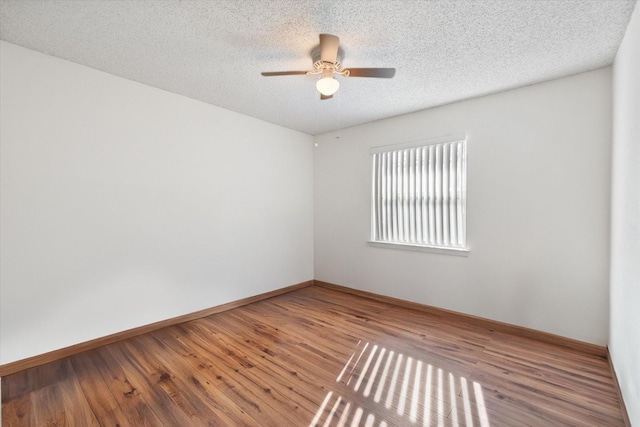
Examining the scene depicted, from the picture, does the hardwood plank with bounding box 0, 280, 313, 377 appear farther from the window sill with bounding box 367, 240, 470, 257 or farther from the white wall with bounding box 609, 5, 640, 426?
the white wall with bounding box 609, 5, 640, 426

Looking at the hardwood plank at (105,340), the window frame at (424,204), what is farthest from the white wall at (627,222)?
the hardwood plank at (105,340)

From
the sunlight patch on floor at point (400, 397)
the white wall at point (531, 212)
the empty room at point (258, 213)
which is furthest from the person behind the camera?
the white wall at point (531, 212)

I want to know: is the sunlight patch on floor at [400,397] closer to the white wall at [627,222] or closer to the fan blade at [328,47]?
the white wall at [627,222]

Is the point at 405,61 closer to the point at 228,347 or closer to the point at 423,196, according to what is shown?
the point at 423,196

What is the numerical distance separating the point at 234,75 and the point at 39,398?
2.99 metres

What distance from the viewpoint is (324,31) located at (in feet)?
6.69

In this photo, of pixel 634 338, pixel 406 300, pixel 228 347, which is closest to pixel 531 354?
pixel 634 338

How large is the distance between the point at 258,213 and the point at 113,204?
176 centimetres

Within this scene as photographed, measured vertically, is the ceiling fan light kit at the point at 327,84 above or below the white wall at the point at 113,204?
above

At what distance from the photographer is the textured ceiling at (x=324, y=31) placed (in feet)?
5.92

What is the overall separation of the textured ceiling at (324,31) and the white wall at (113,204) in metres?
0.36

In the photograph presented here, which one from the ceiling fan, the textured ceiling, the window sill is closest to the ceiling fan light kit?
the ceiling fan

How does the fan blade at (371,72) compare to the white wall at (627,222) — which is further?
the fan blade at (371,72)

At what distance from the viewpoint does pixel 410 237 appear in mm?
3834
